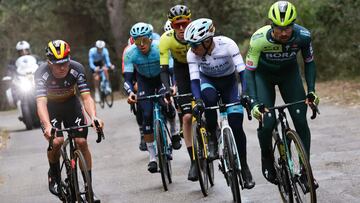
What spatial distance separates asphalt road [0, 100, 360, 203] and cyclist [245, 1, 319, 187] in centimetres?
86

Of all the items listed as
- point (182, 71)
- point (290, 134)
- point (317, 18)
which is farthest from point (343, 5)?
point (290, 134)

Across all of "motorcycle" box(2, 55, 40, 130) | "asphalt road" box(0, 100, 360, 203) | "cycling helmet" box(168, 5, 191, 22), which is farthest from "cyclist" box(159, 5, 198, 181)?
"motorcycle" box(2, 55, 40, 130)

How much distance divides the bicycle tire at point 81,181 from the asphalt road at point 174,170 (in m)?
1.40

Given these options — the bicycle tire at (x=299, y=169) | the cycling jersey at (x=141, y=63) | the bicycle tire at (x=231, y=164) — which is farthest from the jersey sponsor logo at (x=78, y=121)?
the bicycle tire at (x=299, y=169)

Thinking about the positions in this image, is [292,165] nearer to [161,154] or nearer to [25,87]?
[161,154]

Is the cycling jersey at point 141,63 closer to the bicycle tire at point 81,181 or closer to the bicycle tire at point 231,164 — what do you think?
the bicycle tire at point 81,181

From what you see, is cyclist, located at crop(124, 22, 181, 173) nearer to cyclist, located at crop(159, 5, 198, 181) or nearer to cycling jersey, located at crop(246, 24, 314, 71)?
cyclist, located at crop(159, 5, 198, 181)

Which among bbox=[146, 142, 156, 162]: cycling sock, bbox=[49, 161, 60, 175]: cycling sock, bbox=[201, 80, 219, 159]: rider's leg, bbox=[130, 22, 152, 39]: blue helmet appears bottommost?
bbox=[146, 142, 156, 162]: cycling sock

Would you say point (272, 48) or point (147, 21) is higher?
point (147, 21)

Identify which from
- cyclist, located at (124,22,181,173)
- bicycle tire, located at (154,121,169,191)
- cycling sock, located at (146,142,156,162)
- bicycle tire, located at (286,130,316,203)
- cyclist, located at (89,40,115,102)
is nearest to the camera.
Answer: bicycle tire, located at (286,130,316,203)

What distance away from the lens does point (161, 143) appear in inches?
408

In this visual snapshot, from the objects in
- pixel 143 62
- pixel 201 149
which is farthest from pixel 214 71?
pixel 143 62

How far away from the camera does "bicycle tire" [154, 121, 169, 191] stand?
10188 millimetres

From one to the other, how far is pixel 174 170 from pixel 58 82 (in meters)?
3.17
